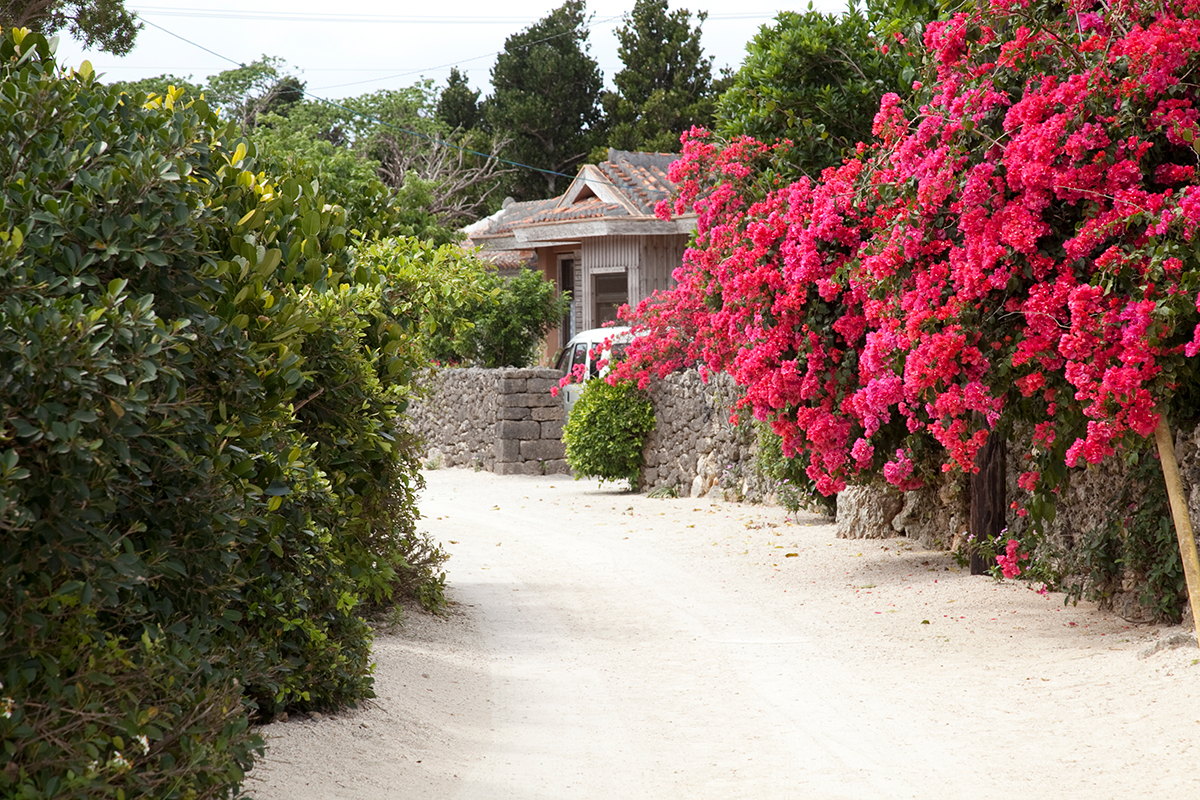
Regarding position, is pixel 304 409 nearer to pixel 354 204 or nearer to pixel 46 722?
pixel 46 722

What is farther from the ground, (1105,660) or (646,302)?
(646,302)

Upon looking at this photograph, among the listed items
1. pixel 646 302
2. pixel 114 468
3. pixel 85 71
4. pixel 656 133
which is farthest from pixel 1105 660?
pixel 656 133

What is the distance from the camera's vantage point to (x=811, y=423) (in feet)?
27.3

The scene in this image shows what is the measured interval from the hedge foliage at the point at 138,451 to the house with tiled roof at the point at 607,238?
684 inches

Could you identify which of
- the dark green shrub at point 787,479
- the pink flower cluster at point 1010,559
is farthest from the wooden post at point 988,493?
the dark green shrub at point 787,479

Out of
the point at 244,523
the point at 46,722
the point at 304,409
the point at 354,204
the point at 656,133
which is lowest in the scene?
the point at 46,722

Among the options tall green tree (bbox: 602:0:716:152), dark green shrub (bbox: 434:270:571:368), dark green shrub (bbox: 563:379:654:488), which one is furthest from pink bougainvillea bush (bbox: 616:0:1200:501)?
tall green tree (bbox: 602:0:716:152)

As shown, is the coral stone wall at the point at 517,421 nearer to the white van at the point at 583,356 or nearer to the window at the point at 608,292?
the white van at the point at 583,356

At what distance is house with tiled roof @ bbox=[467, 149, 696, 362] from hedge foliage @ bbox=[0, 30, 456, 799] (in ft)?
57.0

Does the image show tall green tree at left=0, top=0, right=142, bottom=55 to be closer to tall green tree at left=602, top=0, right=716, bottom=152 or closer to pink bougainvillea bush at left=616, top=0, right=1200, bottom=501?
pink bougainvillea bush at left=616, top=0, right=1200, bottom=501

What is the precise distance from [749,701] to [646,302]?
27.2ft

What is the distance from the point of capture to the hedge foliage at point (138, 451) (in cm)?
267

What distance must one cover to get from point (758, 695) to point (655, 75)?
1281 inches

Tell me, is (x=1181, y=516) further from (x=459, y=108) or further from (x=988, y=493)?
(x=459, y=108)
